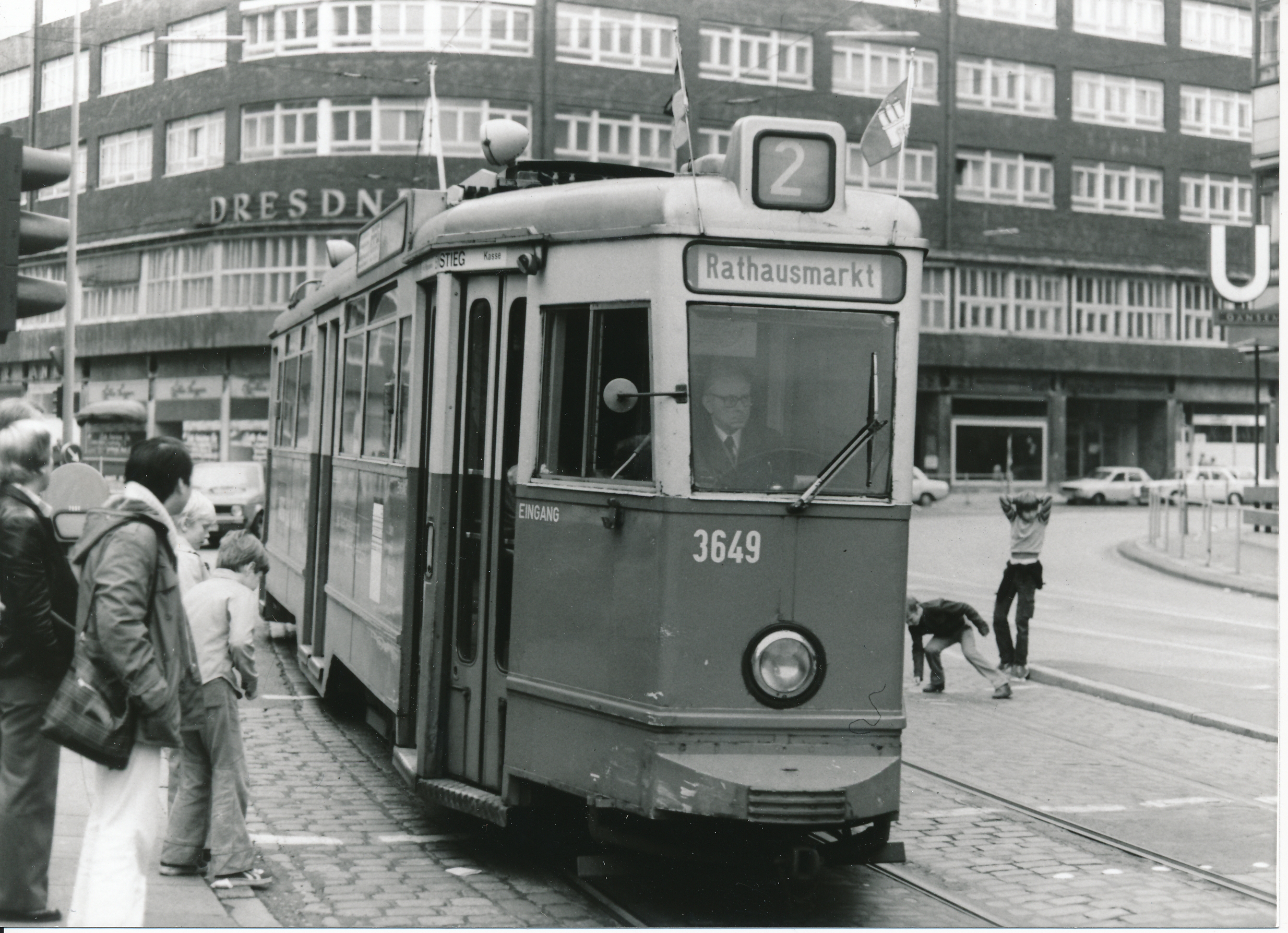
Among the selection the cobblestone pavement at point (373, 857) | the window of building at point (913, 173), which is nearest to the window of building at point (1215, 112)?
the cobblestone pavement at point (373, 857)

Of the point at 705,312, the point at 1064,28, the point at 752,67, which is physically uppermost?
the point at 752,67

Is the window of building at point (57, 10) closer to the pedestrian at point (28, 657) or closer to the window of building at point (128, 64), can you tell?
the pedestrian at point (28, 657)

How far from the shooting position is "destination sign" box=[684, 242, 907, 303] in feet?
18.1

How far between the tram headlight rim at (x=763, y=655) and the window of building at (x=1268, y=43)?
451 centimetres

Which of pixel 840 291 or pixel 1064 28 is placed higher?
pixel 1064 28

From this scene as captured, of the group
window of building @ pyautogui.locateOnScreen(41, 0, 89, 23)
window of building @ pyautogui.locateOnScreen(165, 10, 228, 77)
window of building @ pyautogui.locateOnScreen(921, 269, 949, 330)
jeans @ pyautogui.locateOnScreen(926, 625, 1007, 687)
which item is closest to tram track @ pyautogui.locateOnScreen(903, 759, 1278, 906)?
jeans @ pyautogui.locateOnScreen(926, 625, 1007, 687)

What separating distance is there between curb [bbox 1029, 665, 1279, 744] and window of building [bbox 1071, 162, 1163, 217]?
1174 centimetres

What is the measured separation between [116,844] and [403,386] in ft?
10.3

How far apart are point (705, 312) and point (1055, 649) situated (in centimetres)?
1002

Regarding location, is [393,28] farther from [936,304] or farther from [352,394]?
[352,394]

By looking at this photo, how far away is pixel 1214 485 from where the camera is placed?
2492cm

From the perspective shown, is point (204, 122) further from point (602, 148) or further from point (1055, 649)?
point (1055, 649)

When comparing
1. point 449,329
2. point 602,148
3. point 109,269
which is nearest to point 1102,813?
point 449,329

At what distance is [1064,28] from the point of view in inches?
637
